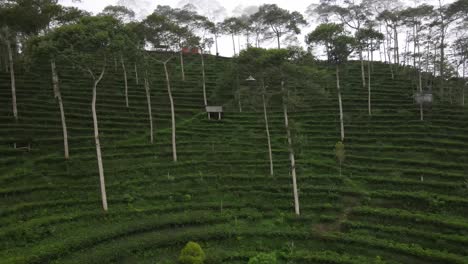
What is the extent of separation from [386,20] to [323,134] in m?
27.5

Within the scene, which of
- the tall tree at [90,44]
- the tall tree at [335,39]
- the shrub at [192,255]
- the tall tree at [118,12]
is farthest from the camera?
the tall tree at [118,12]

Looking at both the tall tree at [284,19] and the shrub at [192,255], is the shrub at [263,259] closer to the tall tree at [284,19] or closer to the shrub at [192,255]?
the shrub at [192,255]

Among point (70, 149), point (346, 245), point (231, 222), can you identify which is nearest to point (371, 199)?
point (346, 245)

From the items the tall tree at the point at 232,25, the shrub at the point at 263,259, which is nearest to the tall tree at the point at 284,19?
the tall tree at the point at 232,25

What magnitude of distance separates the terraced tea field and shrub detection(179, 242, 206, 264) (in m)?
0.87

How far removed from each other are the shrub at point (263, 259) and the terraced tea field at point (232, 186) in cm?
57

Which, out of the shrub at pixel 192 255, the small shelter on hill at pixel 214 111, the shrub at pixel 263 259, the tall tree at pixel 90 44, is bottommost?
the shrub at pixel 263 259

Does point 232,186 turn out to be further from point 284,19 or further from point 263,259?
point 284,19

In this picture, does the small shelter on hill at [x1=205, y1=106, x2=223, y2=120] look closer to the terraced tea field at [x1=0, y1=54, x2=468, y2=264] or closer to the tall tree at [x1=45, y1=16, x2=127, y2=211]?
the terraced tea field at [x1=0, y1=54, x2=468, y2=264]

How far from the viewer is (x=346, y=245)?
52.2 feet

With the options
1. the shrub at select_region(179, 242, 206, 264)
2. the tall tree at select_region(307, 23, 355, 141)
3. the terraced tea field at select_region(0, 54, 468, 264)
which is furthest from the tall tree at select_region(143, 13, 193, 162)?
the shrub at select_region(179, 242, 206, 264)

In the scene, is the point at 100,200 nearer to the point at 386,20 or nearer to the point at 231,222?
the point at 231,222

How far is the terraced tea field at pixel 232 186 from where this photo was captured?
1512cm

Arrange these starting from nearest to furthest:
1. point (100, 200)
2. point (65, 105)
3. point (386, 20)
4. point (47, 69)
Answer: point (100, 200) → point (47, 69) → point (65, 105) → point (386, 20)
